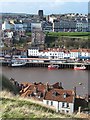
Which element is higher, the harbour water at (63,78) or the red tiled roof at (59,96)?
the red tiled roof at (59,96)

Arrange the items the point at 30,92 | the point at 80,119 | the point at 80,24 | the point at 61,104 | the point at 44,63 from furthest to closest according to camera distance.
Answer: the point at 80,24
the point at 44,63
the point at 30,92
the point at 61,104
the point at 80,119

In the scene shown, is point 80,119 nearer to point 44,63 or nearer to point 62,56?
point 44,63

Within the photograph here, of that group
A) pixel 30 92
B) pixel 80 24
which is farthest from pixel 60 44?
pixel 30 92

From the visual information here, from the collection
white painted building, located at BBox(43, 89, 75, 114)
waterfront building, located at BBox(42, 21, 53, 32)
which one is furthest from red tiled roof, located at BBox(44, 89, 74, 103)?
waterfront building, located at BBox(42, 21, 53, 32)

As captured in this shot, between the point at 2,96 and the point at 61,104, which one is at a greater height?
the point at 2,96

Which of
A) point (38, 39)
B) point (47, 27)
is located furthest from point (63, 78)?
point (47, 27)

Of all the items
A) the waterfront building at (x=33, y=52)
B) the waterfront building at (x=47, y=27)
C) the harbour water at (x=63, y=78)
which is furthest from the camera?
the waterfront building at (x=47, y=27)

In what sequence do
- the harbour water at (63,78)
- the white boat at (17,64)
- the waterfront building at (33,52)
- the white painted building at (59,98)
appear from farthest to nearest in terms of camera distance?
1. the waterfront building at (33,52)
2. the white boat at (17,64)
3. the harbour water at (63,78)
4. the white painted building at (59,98)

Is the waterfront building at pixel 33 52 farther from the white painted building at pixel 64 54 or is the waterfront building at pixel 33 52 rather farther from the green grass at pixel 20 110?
the green grass at pixel 20 110

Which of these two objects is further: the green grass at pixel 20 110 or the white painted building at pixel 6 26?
the white painted building at pixel 6 26

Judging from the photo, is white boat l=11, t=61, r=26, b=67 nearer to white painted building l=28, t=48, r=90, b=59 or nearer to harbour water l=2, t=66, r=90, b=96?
white painted building l=28, t=48, r=90, b=59

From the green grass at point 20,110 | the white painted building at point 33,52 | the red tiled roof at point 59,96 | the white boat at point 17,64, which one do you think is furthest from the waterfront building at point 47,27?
the green grass at point 20,110
